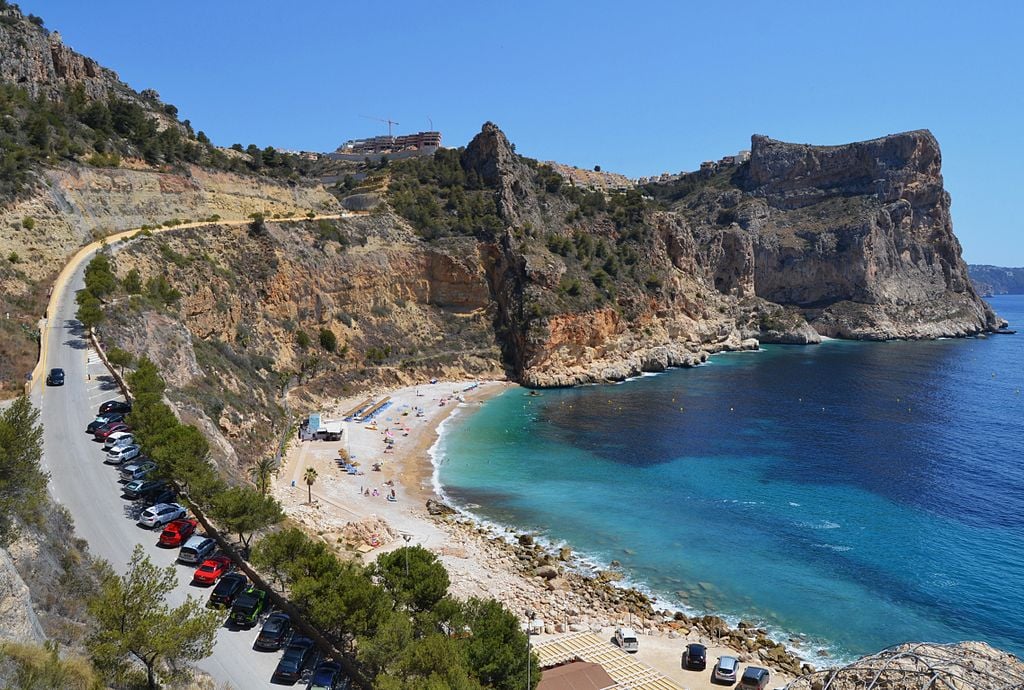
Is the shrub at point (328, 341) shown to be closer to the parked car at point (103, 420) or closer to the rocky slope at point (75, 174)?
the rocky slope at point (75, 174)

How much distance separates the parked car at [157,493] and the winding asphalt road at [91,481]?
644 mm

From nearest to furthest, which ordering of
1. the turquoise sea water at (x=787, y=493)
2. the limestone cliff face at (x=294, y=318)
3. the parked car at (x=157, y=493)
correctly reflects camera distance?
the parked car at (x=157, y=493) → the turquoise sea water at (x=787, y=493) → the limestone cliff face at (x=294, y=318)

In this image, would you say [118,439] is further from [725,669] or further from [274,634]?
[725,669]

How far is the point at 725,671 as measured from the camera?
23328mm

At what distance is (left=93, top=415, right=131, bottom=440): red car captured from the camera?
28.6m

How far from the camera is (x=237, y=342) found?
54.1 meters

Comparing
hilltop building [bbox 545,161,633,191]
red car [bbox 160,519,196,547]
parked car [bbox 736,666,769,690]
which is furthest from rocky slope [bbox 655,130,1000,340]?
red car [bbox 160,519,196,547]

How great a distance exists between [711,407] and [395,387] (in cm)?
3133

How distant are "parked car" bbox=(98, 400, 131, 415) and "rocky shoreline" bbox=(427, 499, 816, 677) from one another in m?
16.8

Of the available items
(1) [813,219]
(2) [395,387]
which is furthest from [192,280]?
(1) [813,219]

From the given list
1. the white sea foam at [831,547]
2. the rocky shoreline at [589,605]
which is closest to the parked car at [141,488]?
the rocky shoreline at [589,605]

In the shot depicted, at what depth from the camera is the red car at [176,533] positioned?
22703mm

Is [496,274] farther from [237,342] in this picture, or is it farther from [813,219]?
[813,219]

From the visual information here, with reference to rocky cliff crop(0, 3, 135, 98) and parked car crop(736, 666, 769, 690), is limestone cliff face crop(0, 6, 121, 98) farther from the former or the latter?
parked car crop(736, 666, 769, 690)
